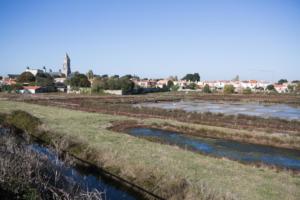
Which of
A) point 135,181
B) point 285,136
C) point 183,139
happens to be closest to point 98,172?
point 135,181

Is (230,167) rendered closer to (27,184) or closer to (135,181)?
(135,181)

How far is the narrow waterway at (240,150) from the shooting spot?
18156mm

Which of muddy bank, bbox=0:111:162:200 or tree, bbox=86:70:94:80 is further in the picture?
tree, bbox=86:70:94:80

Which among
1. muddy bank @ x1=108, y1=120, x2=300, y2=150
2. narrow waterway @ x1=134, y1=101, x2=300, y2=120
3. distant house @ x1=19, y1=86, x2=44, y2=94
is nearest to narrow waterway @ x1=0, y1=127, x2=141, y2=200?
muddy bank @ x1=108, y1=120, x2=300, y2=150

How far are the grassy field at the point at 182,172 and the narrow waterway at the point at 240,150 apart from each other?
2.62 m

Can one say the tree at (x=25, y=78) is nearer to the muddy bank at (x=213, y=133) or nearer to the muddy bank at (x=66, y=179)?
the muddy bank at (x=213, y=133)

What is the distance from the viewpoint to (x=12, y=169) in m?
9.49

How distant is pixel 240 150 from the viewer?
20.8 metres

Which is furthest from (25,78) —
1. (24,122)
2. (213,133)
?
(213,133)

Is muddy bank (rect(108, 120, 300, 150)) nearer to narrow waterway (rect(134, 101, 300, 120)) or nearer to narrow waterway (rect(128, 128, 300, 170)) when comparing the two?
narrow waterway (rect(128, 128, 300, 170))

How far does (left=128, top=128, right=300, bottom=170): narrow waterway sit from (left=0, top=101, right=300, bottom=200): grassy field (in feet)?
8.59

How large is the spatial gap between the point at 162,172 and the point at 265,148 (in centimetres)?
1102

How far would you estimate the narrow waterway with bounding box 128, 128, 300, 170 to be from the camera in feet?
59.6

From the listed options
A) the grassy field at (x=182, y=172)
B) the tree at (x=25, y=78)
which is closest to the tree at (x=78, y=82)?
the tree at (x=25, y=78)
